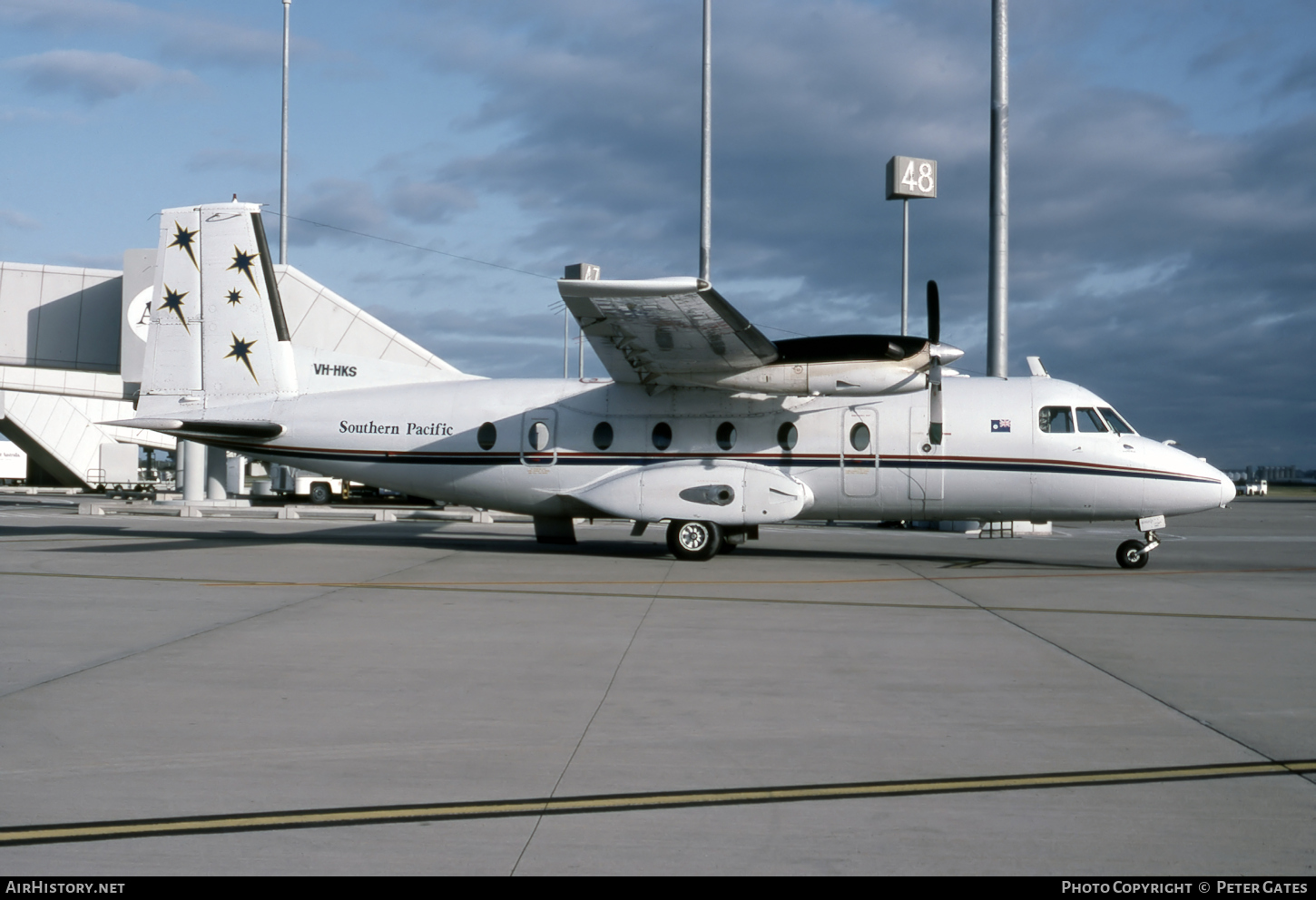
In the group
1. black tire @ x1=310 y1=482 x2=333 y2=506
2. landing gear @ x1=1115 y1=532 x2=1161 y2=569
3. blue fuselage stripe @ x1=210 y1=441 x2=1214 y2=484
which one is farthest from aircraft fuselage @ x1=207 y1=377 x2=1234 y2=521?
black tire @ x1=310 y1=482 x2=333 y2=506

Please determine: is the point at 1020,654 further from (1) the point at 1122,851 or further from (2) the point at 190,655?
(2) the point at 190,655

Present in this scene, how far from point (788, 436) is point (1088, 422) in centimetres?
498

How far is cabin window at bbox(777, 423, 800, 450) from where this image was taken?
55.0 ft

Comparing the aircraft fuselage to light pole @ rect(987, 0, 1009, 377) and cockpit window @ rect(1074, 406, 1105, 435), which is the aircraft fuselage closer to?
cockpit window @ rect(1074, 406, 1105, 435)

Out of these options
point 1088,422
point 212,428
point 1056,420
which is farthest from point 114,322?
point 1088,422

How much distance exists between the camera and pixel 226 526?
933 inches

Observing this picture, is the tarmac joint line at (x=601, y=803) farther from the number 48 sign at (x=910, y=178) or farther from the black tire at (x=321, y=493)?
the black tire at (x=321, y=493)

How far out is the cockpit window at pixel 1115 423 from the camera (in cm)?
1631

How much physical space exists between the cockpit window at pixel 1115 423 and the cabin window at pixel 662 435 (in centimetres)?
733

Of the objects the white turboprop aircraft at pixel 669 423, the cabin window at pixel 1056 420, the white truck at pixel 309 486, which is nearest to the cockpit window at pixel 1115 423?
the white turboprop aircraft at pixel 669 423

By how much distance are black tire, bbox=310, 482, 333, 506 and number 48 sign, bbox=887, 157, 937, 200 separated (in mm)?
26382

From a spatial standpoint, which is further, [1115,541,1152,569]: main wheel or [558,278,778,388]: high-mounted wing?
[1115,541,1152,569]: main wheel

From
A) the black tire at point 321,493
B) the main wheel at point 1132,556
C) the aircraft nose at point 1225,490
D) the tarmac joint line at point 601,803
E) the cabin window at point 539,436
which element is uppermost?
the cabin window at point 539,436

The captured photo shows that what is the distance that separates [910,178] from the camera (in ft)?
111
